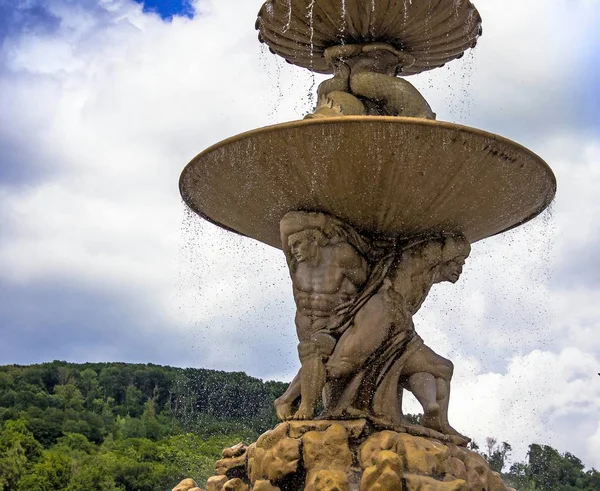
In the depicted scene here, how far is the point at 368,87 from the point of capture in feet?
28.5

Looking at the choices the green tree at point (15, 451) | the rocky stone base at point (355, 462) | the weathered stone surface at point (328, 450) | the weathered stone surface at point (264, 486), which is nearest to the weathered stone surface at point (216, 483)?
the rocky stone base at point (355, 462)

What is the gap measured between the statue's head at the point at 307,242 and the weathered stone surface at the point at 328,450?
1434mm

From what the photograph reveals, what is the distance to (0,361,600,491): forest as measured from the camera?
27.7 meters

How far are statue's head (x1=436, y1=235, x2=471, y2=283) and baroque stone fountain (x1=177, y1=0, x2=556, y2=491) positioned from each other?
1cm

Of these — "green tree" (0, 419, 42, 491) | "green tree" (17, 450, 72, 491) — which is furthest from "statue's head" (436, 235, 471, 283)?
"green tree" (0, 419, 42, 491)

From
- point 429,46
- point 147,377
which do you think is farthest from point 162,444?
point 429,46

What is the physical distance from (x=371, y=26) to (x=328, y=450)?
3.76m

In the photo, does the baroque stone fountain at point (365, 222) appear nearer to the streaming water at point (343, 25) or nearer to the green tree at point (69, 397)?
the streaming water at point (343, 25)

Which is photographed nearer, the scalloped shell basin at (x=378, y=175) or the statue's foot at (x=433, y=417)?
the scalloped shell basin at (x=378, y=175)

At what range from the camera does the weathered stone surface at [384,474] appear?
22.5ft

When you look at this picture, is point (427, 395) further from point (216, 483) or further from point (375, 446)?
point (216, 483)

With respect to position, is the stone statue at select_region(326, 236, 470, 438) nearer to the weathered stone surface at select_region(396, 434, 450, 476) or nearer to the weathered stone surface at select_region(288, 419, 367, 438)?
the weathered stone surface at select_region(288, 419, 367, 438)

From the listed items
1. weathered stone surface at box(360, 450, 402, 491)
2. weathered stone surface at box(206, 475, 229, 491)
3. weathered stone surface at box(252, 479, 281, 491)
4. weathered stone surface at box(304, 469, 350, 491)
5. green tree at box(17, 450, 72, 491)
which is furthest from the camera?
green tree at box(17, 450, 72, 491)

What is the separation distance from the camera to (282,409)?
26.0 feet
